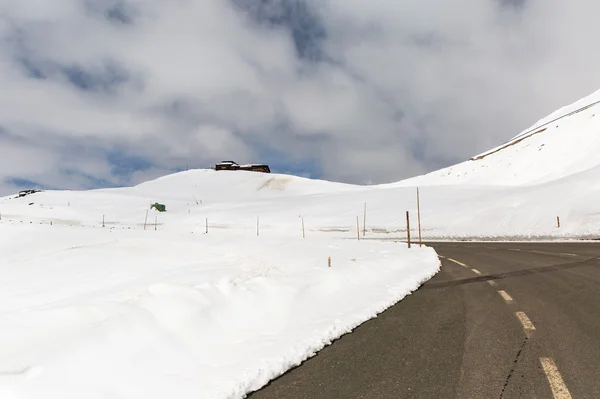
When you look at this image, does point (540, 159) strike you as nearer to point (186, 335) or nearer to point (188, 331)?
point (188, 331)

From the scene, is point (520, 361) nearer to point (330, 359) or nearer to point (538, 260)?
point (330, 359)

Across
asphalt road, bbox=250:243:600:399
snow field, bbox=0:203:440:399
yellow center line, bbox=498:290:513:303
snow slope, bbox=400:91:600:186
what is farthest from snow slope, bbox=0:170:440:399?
snow slope, bbox=400:91:600:186

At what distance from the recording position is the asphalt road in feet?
13.9

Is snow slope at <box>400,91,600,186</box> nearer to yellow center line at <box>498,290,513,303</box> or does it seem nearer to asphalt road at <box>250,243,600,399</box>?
yellow center line at <box>498,290,513,303</box>

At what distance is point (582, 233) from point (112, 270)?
38.4 m

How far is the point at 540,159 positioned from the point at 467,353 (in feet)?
408

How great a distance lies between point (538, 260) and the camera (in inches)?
642

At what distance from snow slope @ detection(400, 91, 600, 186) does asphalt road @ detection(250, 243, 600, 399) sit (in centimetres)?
9185

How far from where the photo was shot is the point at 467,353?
5301 mm

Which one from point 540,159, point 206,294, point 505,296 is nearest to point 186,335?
point 206,294

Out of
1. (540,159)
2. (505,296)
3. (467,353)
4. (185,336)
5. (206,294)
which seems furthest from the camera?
(540,159)

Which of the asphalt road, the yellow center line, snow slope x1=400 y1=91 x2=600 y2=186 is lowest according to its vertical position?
the asphalt road

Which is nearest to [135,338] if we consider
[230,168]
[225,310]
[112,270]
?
[225,310]

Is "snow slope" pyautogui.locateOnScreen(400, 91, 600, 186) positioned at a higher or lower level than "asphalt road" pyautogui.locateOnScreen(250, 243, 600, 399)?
higher
